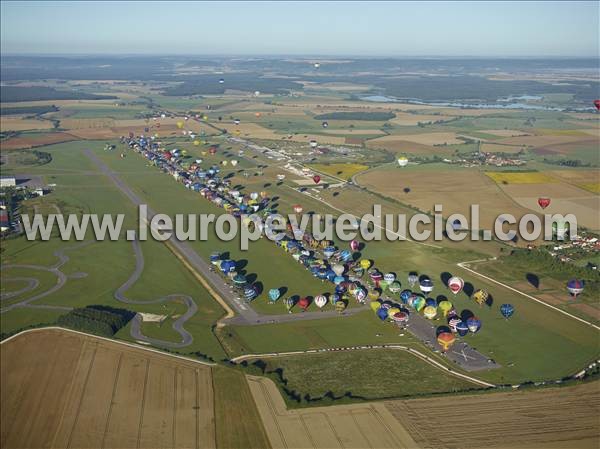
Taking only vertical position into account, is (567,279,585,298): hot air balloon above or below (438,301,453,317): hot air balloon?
above

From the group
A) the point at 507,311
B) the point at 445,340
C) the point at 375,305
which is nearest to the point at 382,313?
the point at 375,305

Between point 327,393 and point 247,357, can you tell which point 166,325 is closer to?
point 247,357

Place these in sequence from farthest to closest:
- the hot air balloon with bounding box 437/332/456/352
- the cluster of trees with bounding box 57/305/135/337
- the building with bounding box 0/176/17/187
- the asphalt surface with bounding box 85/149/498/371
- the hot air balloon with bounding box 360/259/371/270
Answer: the building with bounding box 0/176/17/187
the hot air balloon with bounding box 360/259/371/270
the cluster of trees with bounding box 57/305/135/337
the hot air balloon with bounding box 437/332/456/352
the asphalt surface with bounding box 85/149/498/371

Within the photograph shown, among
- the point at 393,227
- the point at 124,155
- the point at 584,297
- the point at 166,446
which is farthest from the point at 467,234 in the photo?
the point at 124,155

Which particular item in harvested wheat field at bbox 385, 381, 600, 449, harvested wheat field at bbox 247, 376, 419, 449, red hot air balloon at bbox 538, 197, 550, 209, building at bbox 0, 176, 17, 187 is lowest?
harvested wheat field at bbox 247, 376, 419, 449

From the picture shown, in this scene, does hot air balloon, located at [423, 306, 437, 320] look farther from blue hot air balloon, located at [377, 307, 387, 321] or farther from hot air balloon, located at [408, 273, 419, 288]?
hot air balloon, located at [408, 273, 419, 288]

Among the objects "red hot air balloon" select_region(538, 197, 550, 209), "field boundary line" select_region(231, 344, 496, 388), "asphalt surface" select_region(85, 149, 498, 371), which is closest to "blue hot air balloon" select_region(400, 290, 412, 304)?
"asphalt surface" select_region(85, 149, 498, 371)

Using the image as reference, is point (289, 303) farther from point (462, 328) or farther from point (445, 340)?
point (462, 328)
